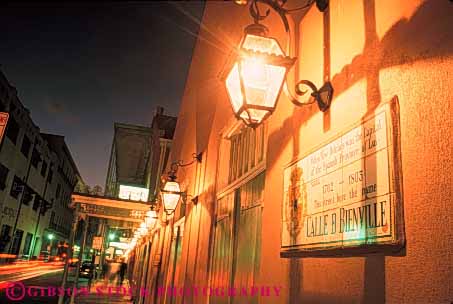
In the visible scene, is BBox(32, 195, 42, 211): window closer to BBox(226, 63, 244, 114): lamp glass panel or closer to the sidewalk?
the sidewalk

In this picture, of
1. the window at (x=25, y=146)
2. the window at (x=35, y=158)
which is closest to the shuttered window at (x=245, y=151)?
the window at (x=25, y=146)

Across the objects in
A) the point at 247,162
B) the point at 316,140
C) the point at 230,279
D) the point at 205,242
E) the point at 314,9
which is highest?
the point at 314,9

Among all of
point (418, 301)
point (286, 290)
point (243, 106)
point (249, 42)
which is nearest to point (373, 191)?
point (418, 301)

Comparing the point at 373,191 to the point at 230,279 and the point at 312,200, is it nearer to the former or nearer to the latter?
the point at 312,200

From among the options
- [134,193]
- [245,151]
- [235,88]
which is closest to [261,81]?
[235,88]

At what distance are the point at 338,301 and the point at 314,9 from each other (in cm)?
238

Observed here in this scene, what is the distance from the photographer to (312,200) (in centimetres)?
247

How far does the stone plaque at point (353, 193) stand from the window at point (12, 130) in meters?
29.2

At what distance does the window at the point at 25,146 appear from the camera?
30.4 m

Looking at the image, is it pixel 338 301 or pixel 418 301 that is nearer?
pixel 418 301

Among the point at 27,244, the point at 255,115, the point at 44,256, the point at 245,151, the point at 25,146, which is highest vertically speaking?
the point at 25,146

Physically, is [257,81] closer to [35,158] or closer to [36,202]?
[35,158]

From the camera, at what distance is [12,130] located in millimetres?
27438

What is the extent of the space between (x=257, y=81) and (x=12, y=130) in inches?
1187
